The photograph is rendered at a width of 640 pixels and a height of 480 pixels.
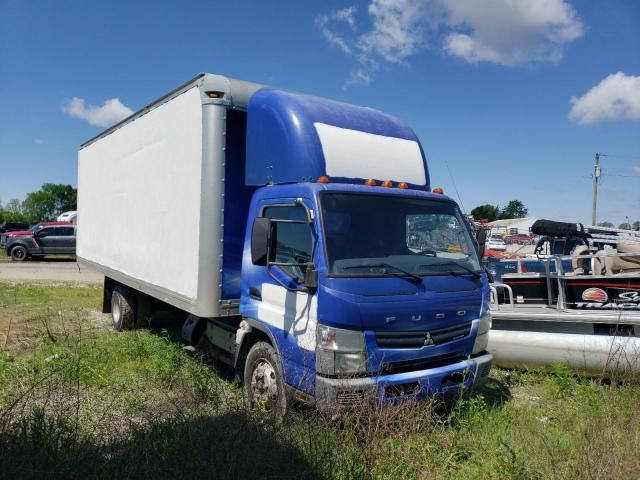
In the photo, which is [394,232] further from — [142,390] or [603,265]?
[603,265]

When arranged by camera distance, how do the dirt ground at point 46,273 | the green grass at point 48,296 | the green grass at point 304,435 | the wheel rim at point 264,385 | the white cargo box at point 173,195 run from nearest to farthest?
the green grass at point 304,435 < the wheel rim at point 264,385 < the white cargo box at point 173,195 < the green grass at point 48,296 < the dirt ground at point 46,273

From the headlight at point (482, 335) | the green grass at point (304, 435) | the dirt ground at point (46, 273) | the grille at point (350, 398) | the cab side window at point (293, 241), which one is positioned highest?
the cab side window at point (293, 241)

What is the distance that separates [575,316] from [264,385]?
12.9 ft

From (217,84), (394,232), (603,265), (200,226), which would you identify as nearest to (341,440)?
(394,232)

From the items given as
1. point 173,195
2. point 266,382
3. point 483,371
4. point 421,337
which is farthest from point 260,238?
point 483,371

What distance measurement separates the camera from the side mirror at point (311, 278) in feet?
13.2

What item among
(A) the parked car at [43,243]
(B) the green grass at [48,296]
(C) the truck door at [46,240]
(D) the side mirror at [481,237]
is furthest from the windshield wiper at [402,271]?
(C) the truck door at [46,240]

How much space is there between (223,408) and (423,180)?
10.1 feet

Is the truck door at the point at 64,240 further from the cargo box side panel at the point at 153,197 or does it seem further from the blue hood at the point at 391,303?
the blue hood at the point at 391,303

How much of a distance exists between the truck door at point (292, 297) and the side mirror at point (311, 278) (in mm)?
38

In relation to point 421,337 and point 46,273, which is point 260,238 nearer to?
point 421,337

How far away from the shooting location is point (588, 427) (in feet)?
13.7

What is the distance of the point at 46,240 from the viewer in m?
24.7

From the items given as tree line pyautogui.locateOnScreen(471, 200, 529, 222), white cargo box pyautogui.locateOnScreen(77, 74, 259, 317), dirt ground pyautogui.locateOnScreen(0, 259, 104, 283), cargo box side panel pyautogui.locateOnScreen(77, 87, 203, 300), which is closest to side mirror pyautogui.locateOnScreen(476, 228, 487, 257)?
white cargo box pyautogui.locateOnScreen(77, 74, 259, 317)
